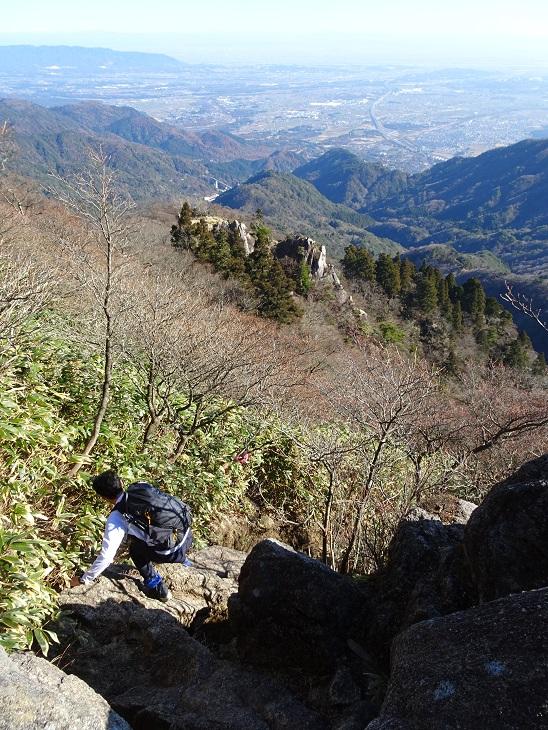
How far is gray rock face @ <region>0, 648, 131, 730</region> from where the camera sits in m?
2.52

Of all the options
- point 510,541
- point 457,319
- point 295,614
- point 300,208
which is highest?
point 300,208

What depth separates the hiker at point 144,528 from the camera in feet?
14.4

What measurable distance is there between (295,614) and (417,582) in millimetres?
1104

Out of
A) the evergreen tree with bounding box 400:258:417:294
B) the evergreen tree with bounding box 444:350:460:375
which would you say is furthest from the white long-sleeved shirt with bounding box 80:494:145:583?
the evergreen tree with bounding box 400:258:417:294

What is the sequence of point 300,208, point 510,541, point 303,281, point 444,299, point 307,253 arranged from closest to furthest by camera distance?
point 510,541
point 303,281
point 307,253
point 444,299
point 300,208

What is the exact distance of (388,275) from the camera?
4972 cm

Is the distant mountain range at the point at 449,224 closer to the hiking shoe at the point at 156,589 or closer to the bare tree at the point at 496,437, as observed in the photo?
the bare tree at the point at 496,437

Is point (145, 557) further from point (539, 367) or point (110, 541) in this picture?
point (539, 367)

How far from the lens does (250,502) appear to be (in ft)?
26.5

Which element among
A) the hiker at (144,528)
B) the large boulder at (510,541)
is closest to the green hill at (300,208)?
the hiker at (144,528)

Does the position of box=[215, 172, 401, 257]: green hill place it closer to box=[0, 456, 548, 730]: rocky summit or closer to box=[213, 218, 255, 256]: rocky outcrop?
box=[213, 218, 255, 256]: rocky outcrop

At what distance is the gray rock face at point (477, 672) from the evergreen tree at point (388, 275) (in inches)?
1893

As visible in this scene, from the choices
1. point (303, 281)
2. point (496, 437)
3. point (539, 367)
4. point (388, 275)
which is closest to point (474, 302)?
point (388, 275)

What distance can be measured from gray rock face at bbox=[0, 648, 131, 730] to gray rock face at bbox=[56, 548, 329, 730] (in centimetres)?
60
